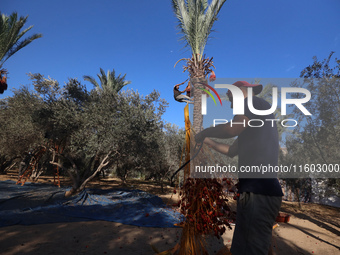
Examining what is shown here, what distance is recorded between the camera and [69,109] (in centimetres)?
1261

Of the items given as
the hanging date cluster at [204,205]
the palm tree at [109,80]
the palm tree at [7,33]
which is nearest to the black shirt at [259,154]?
the hanging date cluster at [204,205]

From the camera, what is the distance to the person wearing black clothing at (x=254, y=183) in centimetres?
195

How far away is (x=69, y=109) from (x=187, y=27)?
29.4 feet

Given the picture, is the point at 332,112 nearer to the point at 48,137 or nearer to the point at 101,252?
the point at 101,252

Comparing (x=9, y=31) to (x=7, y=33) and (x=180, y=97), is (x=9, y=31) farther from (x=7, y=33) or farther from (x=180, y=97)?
(x=180, y=97)

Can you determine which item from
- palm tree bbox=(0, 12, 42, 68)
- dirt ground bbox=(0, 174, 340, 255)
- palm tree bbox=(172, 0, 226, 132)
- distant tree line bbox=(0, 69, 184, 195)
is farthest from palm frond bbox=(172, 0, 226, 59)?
palm tree bbox=(0, 12, 42, 68)

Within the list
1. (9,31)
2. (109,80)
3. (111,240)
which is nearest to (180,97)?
(111,240)

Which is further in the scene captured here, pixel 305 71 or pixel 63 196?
pixel 63 196

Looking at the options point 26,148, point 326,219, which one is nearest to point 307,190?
point 326,219

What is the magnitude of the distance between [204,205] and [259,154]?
805 mm

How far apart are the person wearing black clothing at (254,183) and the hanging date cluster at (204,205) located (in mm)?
213

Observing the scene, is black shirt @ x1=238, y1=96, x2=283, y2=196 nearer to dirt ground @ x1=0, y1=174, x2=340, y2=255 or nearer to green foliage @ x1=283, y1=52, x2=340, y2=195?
dirt ground @ x1=0, y1=174, x2=340, y2=255

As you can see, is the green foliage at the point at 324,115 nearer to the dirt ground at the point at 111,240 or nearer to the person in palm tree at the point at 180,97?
the dirt ground at the point at 111,240

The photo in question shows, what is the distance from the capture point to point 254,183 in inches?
79.9
